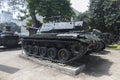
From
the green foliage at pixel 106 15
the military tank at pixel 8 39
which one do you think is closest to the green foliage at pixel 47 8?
the green foliage at pixel 106 15

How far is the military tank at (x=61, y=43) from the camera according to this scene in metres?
8.39

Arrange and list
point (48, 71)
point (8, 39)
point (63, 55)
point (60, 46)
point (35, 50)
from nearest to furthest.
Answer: point (48, 71), point (63, 55), point (60, 46), point (35, 50), point (8, 39)

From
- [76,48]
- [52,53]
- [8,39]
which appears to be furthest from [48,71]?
[8,39]

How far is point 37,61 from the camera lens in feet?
32.5

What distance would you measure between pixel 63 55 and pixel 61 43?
583mm

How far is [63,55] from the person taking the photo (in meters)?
8.99

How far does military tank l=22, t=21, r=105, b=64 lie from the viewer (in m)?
8.39

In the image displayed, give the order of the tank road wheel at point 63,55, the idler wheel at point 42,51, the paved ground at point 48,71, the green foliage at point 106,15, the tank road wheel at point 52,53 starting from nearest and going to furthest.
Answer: the paved ground at point 48,71, the tank road wheel at point 63,55, the tank road wheel at point 52,53, the idler wheel at point 42,51, the green foliage at point 106,15

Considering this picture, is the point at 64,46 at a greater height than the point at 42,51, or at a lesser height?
greater

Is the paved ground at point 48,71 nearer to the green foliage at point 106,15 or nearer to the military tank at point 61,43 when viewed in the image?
A: the military tank at point 61,43

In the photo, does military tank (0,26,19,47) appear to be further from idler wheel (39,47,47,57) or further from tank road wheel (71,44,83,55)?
tank road wheel (71,44,83,55)

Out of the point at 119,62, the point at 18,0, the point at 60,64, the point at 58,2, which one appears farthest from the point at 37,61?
the point at 18,0

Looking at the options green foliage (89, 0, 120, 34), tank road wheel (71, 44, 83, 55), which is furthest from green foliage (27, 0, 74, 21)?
tank road wheel (71, 44, 83, 55)

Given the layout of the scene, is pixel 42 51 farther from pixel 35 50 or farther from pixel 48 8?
pixel 48 8
